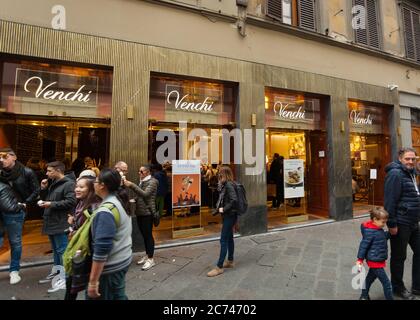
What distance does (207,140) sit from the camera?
24.1 ft

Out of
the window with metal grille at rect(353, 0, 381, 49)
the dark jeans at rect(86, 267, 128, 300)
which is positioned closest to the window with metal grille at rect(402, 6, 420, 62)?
the window with metal grille at rect(353, 0, 381, 49)

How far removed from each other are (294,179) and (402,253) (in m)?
4.46

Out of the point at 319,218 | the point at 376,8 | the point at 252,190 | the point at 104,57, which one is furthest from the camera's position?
the point at 376,8

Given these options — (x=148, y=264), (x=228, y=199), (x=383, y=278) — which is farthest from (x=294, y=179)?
(x=148, y=264)

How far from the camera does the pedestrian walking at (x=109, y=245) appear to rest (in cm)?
230

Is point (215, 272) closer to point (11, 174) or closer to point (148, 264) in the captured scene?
point (148, 264)

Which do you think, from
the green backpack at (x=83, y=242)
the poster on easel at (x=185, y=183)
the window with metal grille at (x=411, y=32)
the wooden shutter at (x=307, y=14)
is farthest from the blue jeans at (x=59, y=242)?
the window with metal grille at (x=411, y=32)

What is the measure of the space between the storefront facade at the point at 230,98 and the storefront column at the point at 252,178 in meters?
0.02

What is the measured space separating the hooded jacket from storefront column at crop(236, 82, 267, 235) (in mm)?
3587

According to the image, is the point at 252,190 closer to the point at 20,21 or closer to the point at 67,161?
the point at 67,161

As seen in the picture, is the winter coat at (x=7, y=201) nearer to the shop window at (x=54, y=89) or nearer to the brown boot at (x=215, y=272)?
the shop window at (x=54, y=89)

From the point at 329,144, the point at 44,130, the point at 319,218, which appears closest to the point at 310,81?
the point at 329,144

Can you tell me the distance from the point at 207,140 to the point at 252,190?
1729mm

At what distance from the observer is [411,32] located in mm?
10555
